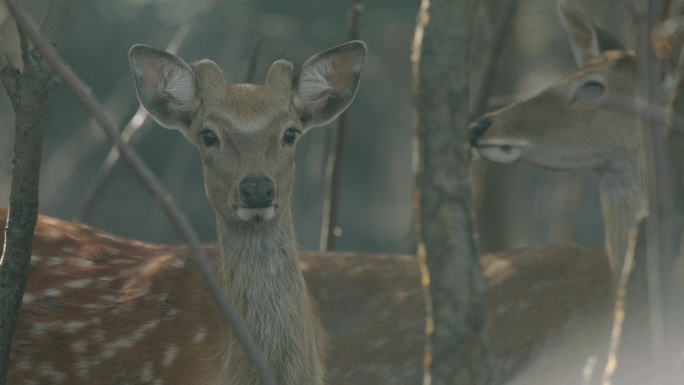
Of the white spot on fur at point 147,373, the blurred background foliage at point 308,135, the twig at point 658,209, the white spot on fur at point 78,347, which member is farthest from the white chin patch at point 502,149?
the blurred background foliage at point 308,135

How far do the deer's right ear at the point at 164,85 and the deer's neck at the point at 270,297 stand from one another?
0.47 m

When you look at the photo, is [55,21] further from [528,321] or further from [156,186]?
[528,321]

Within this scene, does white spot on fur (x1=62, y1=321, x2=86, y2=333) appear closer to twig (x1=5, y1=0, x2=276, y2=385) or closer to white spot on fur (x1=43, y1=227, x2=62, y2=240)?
white spot on fur (x1=43, y1=227, x2=62, y2=240)

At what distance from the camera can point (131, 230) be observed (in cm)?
1614

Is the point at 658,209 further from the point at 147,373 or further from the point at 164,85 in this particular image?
the point at 147,373

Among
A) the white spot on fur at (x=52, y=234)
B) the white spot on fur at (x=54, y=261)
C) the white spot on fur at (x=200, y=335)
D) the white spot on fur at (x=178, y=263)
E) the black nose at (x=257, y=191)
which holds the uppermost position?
the black nose at (x=257, y=191)

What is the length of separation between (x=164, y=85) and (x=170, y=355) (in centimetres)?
100

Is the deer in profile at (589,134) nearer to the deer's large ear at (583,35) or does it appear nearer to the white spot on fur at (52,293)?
the deer's large ear at (583,35)

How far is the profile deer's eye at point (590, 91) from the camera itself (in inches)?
251

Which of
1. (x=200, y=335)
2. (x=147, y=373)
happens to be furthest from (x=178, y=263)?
(x=147, y=373)

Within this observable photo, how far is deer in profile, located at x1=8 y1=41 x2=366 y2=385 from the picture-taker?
14.1 ft

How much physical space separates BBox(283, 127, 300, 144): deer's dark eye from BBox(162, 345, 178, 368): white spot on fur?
2.93ft

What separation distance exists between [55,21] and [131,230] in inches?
508

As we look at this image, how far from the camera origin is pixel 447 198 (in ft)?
11.0
